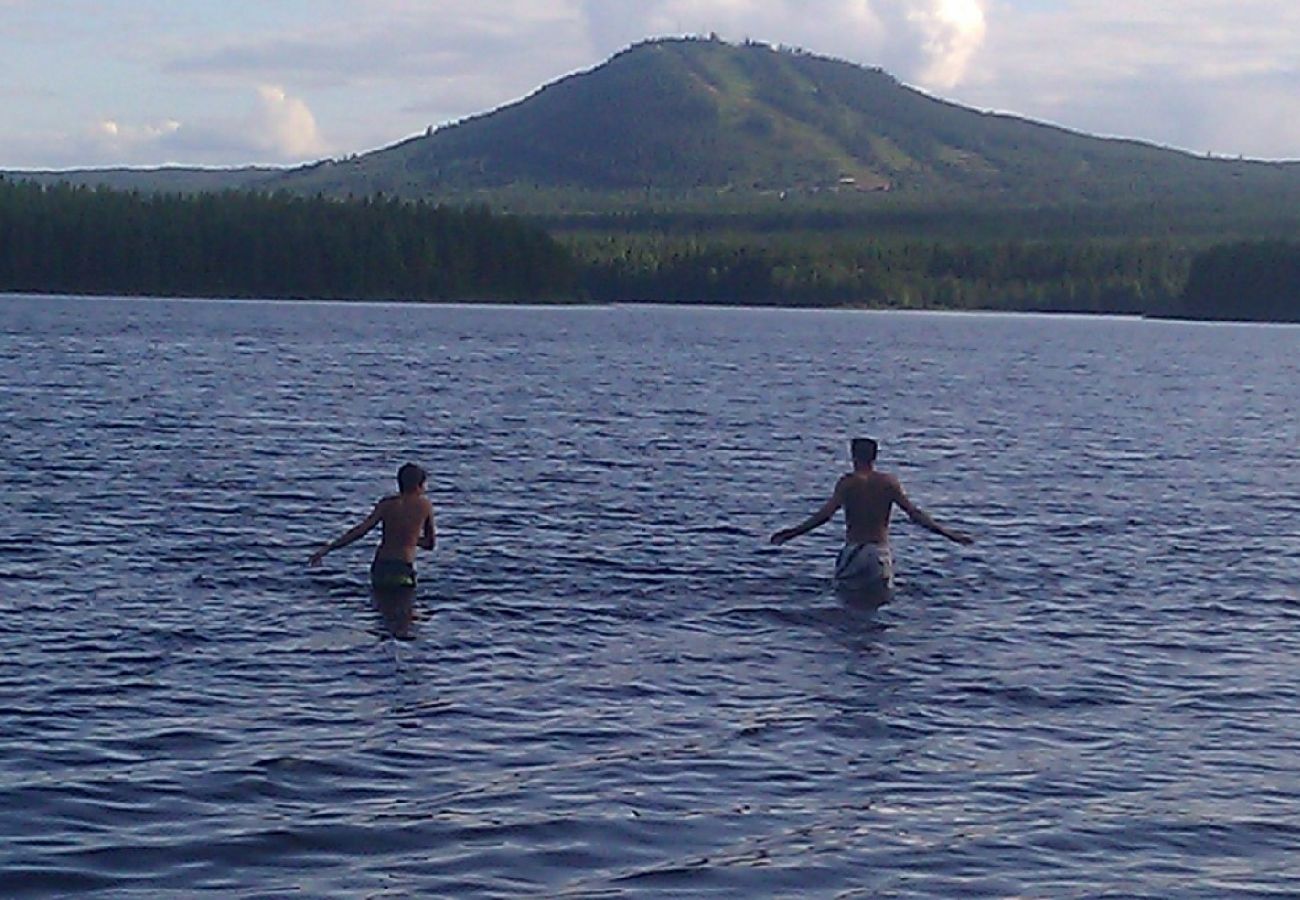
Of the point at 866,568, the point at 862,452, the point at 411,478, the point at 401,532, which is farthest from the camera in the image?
the point at 866,568

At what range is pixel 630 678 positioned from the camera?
20609mm

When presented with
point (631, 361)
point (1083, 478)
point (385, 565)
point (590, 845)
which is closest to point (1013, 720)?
point (590, 845)

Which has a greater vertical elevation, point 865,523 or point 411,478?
point 411,478

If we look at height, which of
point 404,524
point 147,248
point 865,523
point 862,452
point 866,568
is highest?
point 147,248

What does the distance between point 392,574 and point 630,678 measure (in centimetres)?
488

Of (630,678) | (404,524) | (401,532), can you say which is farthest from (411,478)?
(630,678)

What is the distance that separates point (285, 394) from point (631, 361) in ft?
122

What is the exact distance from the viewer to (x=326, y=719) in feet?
60.3

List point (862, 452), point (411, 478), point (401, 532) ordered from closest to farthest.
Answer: point (411, 478), point (401, 532), point (862, 452)

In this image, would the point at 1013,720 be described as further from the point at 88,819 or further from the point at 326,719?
the point at 88,819

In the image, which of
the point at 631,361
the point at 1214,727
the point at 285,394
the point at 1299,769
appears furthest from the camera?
the point at 631,361

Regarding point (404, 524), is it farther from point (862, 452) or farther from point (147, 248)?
point (147, 248)

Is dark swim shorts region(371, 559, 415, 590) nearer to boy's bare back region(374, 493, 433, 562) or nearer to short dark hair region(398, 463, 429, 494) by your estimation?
boy's bare back region(374, 493, 433, 562)

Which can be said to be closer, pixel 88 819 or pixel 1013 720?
pixel 88 819
